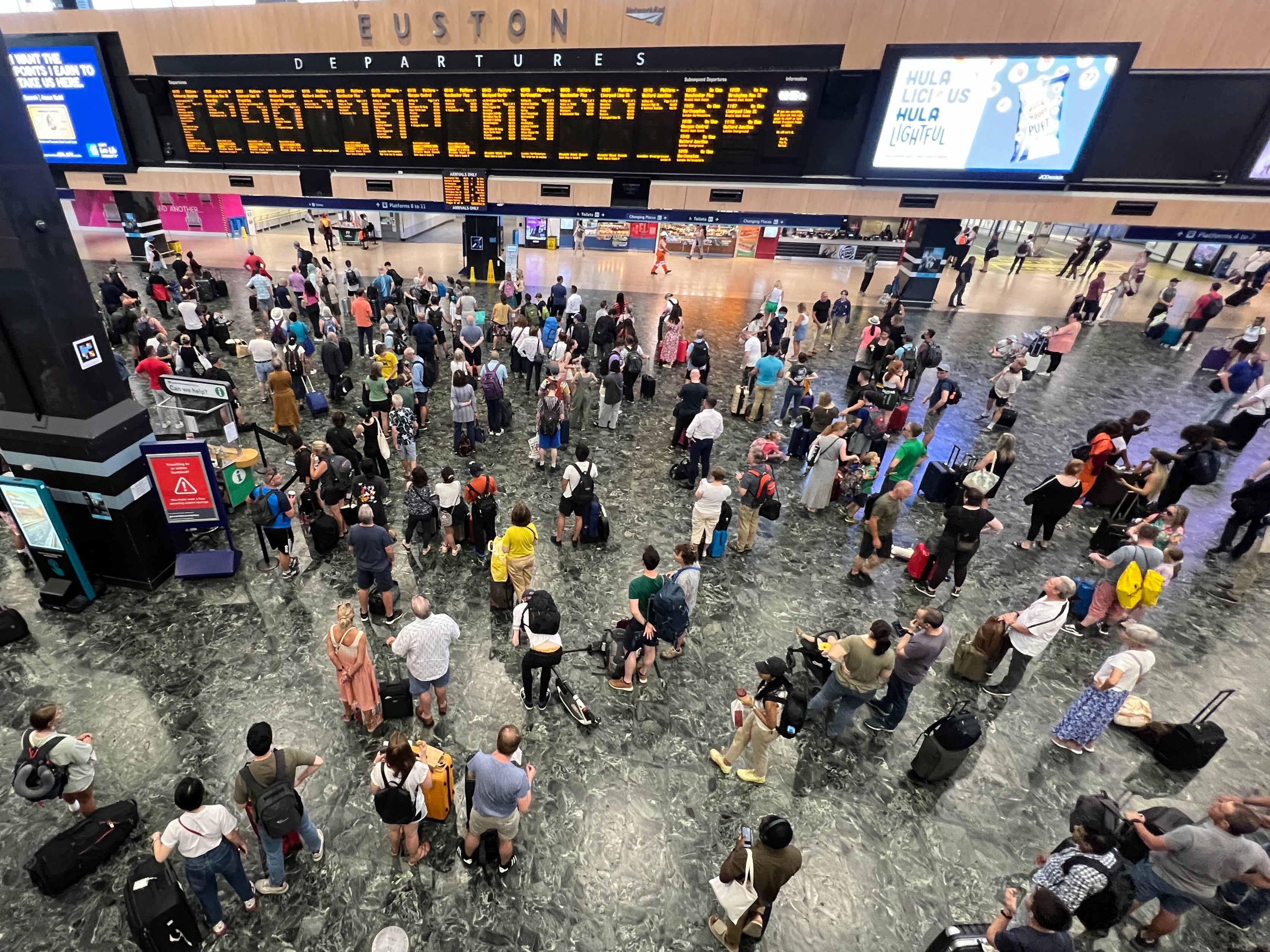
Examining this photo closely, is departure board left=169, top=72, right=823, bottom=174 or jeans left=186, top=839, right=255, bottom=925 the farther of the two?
departure board left=169, top=72, right=823, bottom=174

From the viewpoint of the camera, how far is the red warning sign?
23.3 feet

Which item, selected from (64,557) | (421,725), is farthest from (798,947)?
(64,557)

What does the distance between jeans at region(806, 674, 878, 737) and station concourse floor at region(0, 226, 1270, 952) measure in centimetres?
24

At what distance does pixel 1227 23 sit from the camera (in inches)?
364

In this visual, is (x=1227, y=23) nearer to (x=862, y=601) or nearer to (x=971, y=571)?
(x=971, y=571)

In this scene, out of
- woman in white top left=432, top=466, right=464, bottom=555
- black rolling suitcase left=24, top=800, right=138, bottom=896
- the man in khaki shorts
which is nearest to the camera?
the man in khaki shorts

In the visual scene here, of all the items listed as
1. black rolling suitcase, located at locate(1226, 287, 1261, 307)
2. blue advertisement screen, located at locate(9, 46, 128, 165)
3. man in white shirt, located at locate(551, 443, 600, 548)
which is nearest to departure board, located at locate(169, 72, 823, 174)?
blue advertisement screen, located at locate(9, 46, 128, 165)

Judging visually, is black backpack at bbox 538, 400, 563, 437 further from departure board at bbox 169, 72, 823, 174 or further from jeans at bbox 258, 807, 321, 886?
jeans at bbox 258, 807, 321, 886

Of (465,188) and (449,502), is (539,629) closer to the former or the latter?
(449,502)

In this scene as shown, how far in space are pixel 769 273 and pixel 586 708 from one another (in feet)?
82.3

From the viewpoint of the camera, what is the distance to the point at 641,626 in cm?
611

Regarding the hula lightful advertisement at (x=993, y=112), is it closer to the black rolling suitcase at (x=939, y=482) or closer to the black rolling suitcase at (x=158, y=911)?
the black rolling suitcase at (x=939, y=482)

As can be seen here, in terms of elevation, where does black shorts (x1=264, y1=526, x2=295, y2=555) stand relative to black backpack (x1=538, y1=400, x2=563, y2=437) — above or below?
below

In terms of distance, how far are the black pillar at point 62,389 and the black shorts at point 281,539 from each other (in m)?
1.45
